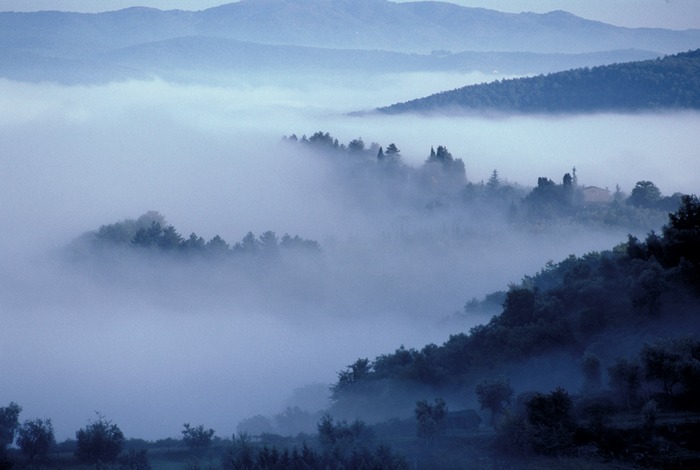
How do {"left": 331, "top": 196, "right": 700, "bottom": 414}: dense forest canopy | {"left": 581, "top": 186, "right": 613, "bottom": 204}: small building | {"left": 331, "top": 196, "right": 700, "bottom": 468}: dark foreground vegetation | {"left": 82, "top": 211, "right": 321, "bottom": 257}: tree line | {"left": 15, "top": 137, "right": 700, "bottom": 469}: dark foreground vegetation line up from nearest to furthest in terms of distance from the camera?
{"left": 331, "top": 196, "right": 700, "bottom": 468}: dark foreground vegetation → {"left": 15, "top": 137, "right": 700, "bottom": 469}: dark foreground vegetation → {"left": 331, "top": 196, "right": 700, "bottom": 414}: dense forest canopy → {"left": 82, "top": 211, "right": 321, "bottom": 257}: tree line → {"left": 581, "top": 186, "right": 613, "bottom": 204}: small building

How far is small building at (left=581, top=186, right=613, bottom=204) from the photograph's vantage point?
138 m

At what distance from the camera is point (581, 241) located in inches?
4729

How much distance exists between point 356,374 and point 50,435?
21440 millimetres

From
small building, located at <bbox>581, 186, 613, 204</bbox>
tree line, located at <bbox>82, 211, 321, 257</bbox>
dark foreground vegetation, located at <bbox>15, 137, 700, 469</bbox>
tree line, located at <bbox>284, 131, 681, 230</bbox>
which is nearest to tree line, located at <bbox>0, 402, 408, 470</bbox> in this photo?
dark foreground vegetation, located at <bbox>15, 137, 700, 469</bbox>

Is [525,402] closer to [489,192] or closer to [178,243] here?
[178,243]

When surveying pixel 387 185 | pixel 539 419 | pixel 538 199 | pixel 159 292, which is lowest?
pixel 539 419

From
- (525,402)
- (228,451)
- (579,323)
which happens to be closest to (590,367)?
(525,402)

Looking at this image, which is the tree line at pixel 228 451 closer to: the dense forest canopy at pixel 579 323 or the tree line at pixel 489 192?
the dense forest canopy at pixel 579 323

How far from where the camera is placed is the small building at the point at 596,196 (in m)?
138

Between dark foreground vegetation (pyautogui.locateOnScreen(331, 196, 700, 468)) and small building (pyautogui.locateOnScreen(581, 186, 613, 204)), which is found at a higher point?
small building (pyautogui.locateOnScreen(581, 186, 613, 204))

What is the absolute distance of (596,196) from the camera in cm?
14088

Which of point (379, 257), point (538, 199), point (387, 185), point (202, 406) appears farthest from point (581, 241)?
point (202, 406)

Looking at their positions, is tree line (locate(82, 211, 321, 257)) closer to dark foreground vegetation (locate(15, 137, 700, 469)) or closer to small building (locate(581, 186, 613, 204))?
small building (locate(581, 186, 613, 204))

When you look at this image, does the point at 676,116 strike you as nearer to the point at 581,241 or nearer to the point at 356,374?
the point at 581,241
